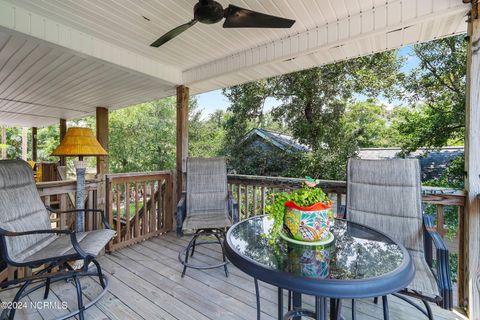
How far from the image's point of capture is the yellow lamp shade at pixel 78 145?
259 centimetres

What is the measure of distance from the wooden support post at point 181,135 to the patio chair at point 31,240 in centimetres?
184

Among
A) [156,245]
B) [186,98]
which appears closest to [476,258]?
[156,245]

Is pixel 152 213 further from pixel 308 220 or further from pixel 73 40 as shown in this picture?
pixel 308 220

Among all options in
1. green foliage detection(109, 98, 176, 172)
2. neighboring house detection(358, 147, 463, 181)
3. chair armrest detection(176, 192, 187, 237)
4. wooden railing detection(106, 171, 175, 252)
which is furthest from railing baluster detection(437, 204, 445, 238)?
green foliage detection(109, 98, 176, 172)

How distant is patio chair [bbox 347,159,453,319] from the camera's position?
1795 mm

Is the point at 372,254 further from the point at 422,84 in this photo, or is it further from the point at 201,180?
the point at 422,84

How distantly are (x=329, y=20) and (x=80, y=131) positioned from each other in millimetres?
2974

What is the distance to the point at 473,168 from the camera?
197cm

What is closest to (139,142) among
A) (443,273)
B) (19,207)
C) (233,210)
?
(233,210)

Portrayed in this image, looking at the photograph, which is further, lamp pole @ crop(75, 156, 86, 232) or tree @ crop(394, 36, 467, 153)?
tree @ crop(394, 36, 467, 153)

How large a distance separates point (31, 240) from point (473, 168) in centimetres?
366

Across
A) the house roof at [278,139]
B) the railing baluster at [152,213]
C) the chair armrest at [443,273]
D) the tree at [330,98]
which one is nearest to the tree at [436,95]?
the tree at [330,98]

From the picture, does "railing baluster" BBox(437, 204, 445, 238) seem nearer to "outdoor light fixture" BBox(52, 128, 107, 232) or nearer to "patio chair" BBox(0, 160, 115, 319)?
"patio chair" BBox(0, 160, 115, 319)

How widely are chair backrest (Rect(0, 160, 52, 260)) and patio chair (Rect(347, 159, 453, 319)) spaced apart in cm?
267
